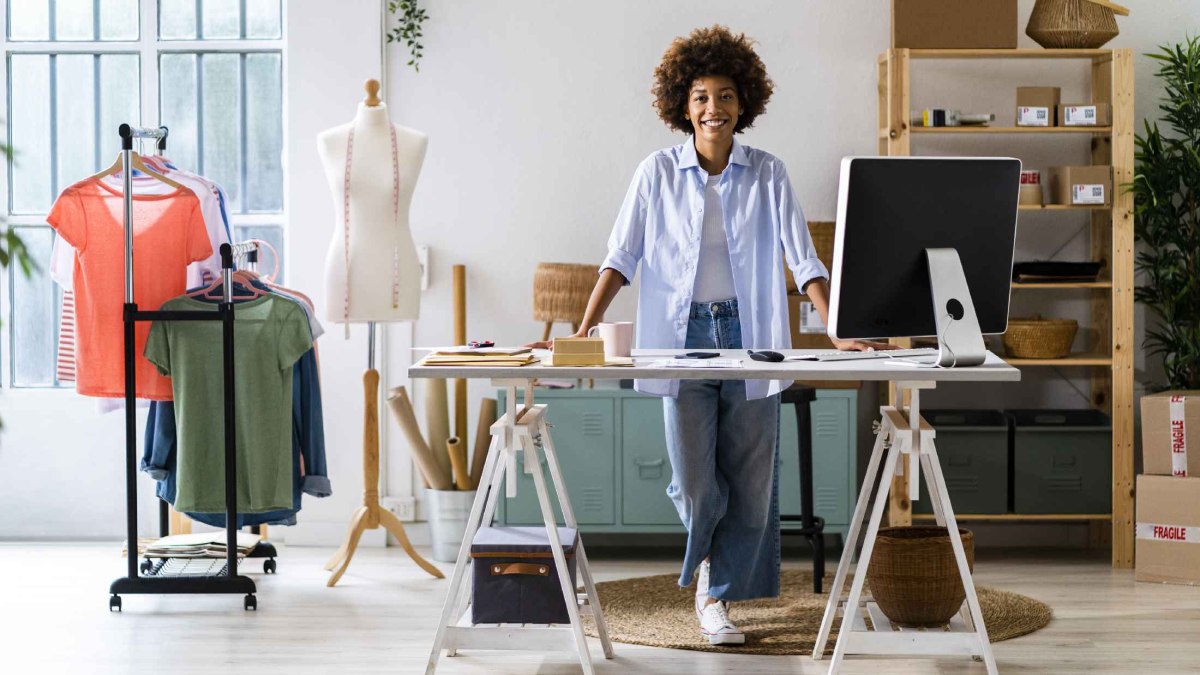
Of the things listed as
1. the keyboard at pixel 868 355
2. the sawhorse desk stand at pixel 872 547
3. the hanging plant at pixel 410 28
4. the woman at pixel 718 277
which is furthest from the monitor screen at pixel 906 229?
the hanging plant at pixel 410 28

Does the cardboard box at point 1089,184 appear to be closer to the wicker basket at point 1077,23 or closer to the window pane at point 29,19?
the wicker basket at point 1077,23

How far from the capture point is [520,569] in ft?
10.7

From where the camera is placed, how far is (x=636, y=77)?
16.8ft

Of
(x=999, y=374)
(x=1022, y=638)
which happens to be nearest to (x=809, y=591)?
(x=1022, y=638)

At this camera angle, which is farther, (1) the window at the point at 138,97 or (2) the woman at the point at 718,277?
(1) the window at the point at 138,97

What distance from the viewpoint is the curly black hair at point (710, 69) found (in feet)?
11.4

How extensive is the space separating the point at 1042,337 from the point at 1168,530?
2.59 feet

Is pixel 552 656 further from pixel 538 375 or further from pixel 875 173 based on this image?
pixel 875 173

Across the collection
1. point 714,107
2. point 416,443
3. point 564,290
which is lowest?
point 416,443

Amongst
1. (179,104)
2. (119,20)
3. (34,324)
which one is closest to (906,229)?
(179,104)

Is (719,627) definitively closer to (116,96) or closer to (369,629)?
(369,629)

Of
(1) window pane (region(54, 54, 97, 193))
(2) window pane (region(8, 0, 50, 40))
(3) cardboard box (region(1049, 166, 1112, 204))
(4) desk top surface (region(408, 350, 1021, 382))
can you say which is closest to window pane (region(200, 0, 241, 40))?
(1) window pane (region(54, 54, 97, 193))

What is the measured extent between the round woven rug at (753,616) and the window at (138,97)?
2.16m

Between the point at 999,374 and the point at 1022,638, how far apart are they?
3.97 feet
